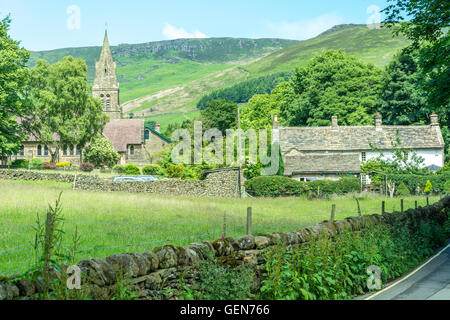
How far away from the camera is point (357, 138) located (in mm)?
63750

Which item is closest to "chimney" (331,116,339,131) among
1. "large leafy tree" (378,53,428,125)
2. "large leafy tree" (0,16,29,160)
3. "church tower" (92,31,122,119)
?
"large leafy tree" (378,53,428,125)

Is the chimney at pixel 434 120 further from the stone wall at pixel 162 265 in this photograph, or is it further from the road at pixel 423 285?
the stone wall at pixel 162 265

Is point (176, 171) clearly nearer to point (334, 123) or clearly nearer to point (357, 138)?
point (334, 123)

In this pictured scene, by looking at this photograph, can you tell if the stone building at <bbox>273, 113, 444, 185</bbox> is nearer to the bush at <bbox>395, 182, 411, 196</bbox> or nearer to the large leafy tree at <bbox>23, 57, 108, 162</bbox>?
the bush at <bbox>395, 182, 411, 196</bbox>

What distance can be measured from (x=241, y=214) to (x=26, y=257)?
1400cm

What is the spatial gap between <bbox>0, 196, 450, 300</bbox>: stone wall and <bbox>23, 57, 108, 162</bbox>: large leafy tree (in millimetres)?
54854

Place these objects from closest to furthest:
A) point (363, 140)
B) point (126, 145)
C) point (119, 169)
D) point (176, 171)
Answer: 1. point (176, 171)
2. point (363, 140)
3. point (119, 169)
4. point (126, 145)

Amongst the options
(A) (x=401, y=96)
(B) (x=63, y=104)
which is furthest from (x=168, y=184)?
(A) (x=401, y=96)

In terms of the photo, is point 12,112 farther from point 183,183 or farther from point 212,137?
point 212,137

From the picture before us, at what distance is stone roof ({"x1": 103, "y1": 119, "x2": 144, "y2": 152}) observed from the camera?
8638 cm

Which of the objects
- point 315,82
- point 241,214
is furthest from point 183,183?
point 315,82

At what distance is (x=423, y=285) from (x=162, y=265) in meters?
7.78

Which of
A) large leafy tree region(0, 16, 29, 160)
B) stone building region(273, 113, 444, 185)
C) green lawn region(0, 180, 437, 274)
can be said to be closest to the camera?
green lawn region(0, 180, 437, 274)

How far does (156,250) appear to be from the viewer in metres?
8.34
